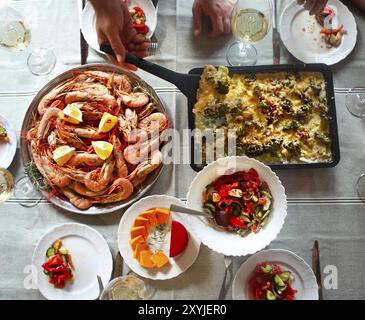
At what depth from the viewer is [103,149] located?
5.44ft

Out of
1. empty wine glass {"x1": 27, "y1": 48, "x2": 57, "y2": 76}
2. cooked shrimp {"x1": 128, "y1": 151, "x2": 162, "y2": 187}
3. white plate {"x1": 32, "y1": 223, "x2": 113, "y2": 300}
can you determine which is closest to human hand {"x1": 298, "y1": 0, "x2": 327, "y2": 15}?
cooked shrimp {"x1": 128, "y1": 151, "x2": 162, "y2": 187}

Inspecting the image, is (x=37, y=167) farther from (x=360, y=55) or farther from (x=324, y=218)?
(x=360, y=55)

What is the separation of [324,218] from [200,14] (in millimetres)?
952

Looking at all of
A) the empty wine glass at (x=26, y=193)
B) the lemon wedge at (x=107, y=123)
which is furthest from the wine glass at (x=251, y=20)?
the empty wine glass at (x=26, y=193)

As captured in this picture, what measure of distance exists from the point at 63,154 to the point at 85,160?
0.09m

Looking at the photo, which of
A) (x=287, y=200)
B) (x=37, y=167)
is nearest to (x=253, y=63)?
(x=287, y=200)

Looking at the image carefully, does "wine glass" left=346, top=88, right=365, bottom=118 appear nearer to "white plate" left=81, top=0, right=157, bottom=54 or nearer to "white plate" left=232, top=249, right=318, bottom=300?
"white plate" left=232, top=249, right=318, bottom=300

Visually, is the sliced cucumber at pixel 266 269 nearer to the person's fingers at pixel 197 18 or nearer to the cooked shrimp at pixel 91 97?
the cooked shrimp at pixel 91 97

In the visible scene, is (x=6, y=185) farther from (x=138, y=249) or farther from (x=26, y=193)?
(x=138, y=249)

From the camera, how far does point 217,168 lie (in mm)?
1553

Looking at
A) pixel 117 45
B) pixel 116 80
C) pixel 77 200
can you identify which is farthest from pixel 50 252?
pixel 117 45

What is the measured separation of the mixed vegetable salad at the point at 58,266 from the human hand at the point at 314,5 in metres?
1.31

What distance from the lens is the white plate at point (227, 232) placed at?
4.92 feet
